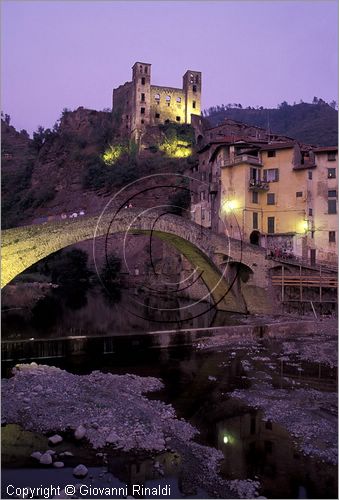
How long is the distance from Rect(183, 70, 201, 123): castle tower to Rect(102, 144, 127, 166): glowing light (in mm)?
10882

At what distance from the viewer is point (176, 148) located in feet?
187

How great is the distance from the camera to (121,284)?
43.4m

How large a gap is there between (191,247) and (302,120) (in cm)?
6513

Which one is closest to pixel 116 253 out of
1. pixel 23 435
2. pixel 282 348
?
pixel 282 348

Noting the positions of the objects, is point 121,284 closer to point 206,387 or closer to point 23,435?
point 206,387

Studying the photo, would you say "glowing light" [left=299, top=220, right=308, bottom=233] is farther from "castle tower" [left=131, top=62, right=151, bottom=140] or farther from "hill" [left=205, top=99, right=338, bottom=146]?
"castle tower" [left=131, top=62, right=151, bottom=140]

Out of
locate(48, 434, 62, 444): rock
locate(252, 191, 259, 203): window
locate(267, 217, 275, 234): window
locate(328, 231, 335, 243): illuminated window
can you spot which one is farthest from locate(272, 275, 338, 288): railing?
locate(48, 434, 62, 444): rock

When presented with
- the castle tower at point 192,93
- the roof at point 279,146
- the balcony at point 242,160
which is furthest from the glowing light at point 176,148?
the roof at point 279,146

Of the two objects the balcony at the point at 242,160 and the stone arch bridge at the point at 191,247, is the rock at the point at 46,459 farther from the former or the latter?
the balcony at the point at 242,160

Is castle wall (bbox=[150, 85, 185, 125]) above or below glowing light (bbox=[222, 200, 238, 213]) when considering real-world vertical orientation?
above

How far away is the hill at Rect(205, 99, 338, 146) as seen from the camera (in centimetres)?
6239

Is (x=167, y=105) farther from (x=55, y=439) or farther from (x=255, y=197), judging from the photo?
(x=55, y=439)

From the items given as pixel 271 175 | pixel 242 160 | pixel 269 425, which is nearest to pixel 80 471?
pixel 269 425

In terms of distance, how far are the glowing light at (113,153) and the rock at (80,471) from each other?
2249 inches
